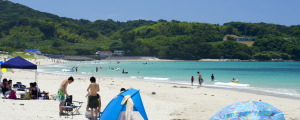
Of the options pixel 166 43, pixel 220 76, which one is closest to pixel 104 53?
pixel 166 43

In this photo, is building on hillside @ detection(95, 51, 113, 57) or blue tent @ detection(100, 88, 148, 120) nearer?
blue tent @ detection(100, 88, 148, 120)

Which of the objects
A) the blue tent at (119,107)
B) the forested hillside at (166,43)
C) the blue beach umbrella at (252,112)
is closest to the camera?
the blue beach umbrella at (252,112)

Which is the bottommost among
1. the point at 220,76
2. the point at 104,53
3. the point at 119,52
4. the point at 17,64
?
the point at 220,76

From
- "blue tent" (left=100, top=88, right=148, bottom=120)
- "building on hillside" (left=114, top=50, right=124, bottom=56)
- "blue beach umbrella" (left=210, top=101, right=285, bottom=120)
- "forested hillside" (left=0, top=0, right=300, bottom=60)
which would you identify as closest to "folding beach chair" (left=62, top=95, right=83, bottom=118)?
"blue tent" (left=100, top=88, right=148, bottom=120)

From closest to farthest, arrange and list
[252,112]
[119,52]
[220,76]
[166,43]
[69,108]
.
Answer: [252,112] → [69,108] → [220,76] → [119,52] → [166,43]

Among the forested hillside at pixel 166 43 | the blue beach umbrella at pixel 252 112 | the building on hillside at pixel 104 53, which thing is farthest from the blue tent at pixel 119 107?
the building on hillside at pixel 104 53

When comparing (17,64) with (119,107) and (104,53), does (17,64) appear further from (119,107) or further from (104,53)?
(104,53)

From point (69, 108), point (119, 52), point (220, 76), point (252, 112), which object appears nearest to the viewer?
point (252, 112)

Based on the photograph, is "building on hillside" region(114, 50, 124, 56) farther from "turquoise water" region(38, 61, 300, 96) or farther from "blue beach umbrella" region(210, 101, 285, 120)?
"blue beach umbrella" region(210, 101, 285, 120)

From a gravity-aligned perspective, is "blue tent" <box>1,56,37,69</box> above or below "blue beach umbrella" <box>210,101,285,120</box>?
above

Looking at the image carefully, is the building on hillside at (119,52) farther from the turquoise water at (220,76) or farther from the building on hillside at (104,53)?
the turquoise water at (220,76)

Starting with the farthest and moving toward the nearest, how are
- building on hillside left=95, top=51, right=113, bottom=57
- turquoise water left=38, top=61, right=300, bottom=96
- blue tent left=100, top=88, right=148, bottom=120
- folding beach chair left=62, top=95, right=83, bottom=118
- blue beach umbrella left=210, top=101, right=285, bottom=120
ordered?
building on hillside left=95, top=51, right=113, bottom=57 → turquoise water left=38, top=61, right=300, bottom=96 → folding beach chair left=62, top=95, right=83, bottom=118 → blue tent left=100, top=88, right=148, bottom=120 → blue beach umbrella left=210, top=101, right=285, bottom=120

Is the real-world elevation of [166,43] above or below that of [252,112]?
above

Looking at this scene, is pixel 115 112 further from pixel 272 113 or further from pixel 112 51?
pixel 112 51
